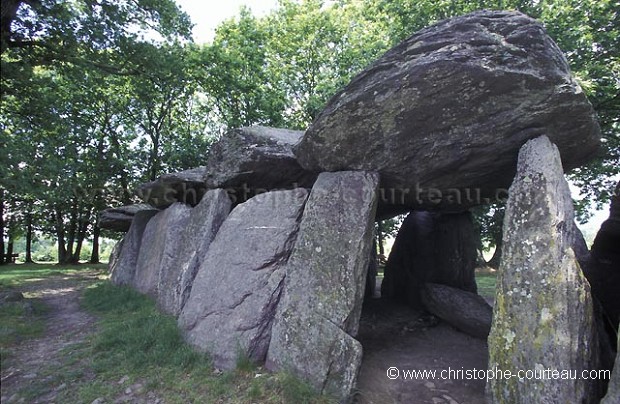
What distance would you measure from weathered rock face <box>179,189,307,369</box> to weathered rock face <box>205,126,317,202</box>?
2.72 ft

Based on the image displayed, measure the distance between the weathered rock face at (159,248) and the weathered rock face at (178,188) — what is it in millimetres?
231

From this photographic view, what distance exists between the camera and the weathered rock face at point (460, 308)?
662cm

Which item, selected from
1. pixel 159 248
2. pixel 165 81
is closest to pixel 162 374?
pixel 159 248

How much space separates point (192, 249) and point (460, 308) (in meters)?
4.92

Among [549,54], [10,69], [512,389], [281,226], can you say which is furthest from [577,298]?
[10,69]

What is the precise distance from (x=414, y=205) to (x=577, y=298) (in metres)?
3.79

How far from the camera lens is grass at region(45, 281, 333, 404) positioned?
427 cm

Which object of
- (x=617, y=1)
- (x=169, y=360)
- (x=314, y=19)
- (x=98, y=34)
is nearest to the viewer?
(x=169, y=360)

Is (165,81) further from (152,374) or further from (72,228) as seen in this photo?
(72,228)

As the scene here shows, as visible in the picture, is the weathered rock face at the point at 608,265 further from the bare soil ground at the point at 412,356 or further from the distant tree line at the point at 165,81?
the distant tree line at the point at 165,81

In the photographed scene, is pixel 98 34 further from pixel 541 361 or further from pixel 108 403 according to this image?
pixel 541 361

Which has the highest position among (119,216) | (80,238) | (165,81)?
(165,81)

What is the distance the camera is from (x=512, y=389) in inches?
156

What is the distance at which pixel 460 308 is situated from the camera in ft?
22.8
